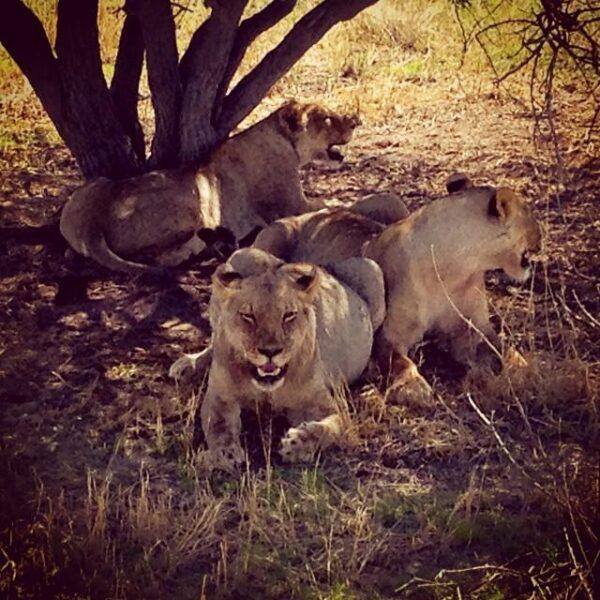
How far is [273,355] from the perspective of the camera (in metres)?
4.64

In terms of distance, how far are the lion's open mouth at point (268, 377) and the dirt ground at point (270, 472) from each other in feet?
1.13

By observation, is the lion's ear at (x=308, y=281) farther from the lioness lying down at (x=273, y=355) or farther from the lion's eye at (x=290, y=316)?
the lion's eye at (x=290, y=316)

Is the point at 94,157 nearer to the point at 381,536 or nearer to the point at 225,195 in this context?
the point at 225,195

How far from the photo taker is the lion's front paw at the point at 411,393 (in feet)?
17.2

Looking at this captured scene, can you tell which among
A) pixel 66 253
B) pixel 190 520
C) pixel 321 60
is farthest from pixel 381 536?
pixel 321 60

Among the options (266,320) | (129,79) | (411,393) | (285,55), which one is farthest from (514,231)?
(129,79)

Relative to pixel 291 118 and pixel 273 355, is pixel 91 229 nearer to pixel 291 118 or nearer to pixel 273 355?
pixel 291 118

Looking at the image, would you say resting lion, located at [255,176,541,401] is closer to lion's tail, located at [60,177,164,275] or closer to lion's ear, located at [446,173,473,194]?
lion's ear, located at [446,173,473,194]

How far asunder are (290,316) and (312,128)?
130 inches

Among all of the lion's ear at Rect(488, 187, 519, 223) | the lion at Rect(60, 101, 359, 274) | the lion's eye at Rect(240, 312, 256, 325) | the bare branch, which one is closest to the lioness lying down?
the lion's eye at Rect(240, 312, 256, 325)

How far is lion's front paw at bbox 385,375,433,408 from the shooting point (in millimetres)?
5238

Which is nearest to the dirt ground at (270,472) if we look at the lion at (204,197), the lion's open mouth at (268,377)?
the lion at (204,197)

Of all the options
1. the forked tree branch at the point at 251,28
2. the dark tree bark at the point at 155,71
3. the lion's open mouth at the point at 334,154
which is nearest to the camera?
the dark tree bark at the point at 155,71

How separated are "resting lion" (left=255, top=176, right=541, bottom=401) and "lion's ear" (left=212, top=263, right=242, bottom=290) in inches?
41.7
